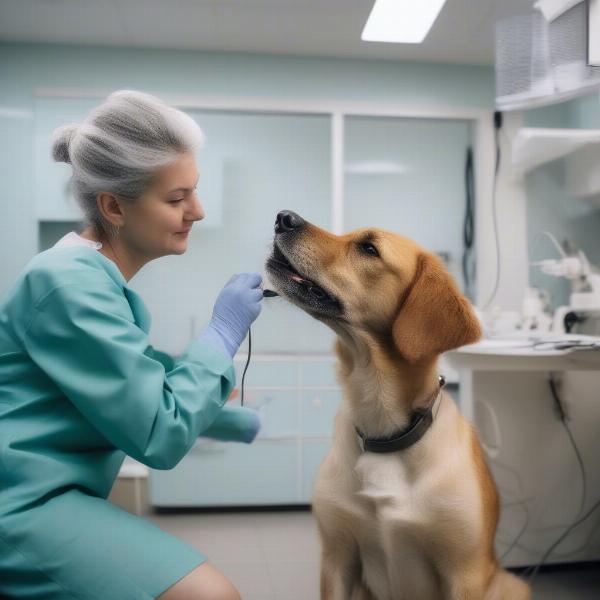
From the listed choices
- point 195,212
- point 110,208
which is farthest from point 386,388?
point 110,208

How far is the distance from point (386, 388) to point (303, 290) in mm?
238

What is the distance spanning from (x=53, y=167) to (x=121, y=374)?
8.02 feet

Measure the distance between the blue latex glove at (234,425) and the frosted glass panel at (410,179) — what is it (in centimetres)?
226

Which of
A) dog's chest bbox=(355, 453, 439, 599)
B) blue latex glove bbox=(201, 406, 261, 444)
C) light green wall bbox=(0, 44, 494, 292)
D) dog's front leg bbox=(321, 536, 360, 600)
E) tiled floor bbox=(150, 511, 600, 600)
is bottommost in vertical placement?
→ tiled floor bbox=(150, 511, 600, 600)

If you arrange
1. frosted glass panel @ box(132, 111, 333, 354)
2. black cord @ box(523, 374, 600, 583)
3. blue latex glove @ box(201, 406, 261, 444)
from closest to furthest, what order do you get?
1. blue latex glove @ box(201, 406, 261, 444)
2. black cord @ box(523, 374, 600, 583)
3. frosted glass panel @ box(132, 111, 333, 354)

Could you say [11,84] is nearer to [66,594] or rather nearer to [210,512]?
[210,512]

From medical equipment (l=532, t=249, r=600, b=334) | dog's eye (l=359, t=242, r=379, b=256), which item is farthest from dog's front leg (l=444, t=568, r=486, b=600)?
medical equipment (l=532, t=249, r=600, b=334)

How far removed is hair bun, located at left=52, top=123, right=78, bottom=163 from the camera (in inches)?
49.1

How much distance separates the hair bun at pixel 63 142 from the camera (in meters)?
1.25

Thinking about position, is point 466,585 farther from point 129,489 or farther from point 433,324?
point 129,489

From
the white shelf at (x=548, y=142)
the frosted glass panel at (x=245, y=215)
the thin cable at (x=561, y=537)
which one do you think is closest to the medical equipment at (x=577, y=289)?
the white shelf at (x=548, y=142)

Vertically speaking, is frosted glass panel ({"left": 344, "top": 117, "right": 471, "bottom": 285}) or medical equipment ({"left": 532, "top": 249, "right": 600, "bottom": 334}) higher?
frosted glass panel ({"left": 344, "top": 117, "right": 471, "bottom": 285})

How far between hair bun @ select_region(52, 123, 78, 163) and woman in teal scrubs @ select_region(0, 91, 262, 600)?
106mm

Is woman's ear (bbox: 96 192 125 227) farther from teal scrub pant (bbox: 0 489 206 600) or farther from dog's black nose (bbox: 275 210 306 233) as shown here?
teal scrub pant (bbox: 0 489 206 600)
